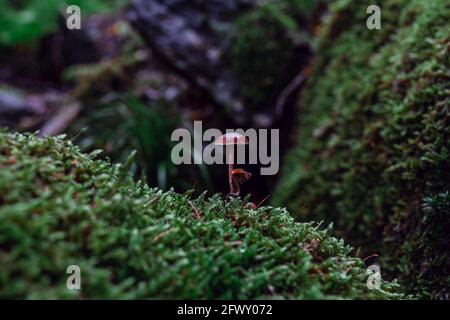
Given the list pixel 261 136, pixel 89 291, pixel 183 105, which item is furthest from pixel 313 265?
pixel 183 105

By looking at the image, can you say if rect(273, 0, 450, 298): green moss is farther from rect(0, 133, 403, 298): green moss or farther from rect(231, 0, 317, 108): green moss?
rect(231, 0, 317, 108): green moss

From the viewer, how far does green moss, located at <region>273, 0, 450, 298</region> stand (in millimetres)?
2033

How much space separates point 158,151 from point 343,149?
6.87 ft

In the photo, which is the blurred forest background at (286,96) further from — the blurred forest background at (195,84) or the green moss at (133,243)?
the green moss at (133,243)

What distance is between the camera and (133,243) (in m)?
1.12

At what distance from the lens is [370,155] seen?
2.52 meters

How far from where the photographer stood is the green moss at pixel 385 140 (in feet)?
6.67

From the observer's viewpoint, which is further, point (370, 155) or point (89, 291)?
point (370, 155)

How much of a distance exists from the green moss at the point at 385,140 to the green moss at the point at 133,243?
30cm

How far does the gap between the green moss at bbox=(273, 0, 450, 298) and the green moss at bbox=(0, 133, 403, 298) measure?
30 centimetres

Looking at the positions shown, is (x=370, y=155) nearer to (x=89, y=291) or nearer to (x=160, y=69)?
(x=89, y=291)

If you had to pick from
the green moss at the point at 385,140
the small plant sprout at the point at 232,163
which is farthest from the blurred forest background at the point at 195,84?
the small plant sprout at the point at 232,163

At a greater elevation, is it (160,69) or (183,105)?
(160,69)

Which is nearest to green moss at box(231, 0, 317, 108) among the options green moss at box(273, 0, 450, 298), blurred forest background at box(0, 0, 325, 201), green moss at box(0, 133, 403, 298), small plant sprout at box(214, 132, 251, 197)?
blurred forest background at box(0, 0, 325, 201)
